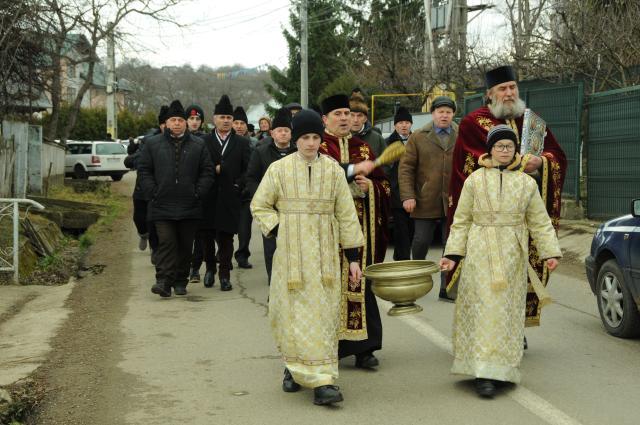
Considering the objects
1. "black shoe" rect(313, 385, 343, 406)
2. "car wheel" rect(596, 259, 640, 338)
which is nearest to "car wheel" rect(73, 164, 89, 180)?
"car wheel" rect(596, 259, 640, 338)

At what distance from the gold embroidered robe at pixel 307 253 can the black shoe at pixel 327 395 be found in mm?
50

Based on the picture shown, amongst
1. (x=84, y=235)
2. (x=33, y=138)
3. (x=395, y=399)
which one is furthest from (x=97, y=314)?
(x=33, y=138)

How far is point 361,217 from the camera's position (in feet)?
23.7

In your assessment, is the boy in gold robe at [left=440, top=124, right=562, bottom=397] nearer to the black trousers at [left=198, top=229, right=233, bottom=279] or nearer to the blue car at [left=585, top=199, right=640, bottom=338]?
the blue car at [left=585, top=199, right=640, bottom=338]

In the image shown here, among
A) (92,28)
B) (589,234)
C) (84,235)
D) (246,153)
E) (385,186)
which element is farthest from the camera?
(92,28)

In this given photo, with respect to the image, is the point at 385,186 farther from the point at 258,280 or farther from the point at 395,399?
the point at 258,280

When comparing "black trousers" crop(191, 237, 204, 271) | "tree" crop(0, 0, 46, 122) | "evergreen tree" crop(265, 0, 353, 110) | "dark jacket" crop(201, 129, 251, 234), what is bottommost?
"black trousers" crop(191, 237, 204, 271)

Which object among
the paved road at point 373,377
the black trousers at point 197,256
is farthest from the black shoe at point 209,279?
the paved road at point 373,377

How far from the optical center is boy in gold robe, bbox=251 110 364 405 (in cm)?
608

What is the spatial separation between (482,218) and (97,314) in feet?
14.9

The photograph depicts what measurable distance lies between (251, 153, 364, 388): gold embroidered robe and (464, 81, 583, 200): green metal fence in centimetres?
1201

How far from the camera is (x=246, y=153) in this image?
11688 millimetres

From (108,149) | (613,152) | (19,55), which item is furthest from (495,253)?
(108,149)

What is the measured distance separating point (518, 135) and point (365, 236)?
4.51 ft
